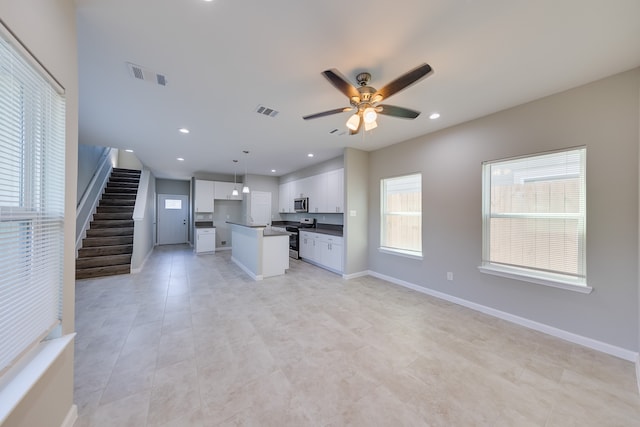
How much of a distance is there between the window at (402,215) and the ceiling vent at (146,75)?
3.81 m

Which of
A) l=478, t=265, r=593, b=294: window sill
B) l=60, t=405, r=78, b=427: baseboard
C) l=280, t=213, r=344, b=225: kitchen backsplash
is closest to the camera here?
l=60, t=405, r=78, b=427: baseboard

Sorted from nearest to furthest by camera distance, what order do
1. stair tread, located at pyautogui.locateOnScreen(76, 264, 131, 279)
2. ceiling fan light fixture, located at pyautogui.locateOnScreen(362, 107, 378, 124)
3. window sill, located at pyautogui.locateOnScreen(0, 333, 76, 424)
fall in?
window sill, located at pyautogui.locateOnScreen(0, 333, 76, 424) → ceiling fan light fixture, located at pyautogui.locateOnScreen(362, 107, 378, 124) → stair tread, located at pyautogui.locateOnScreen(76, 264, 131, 279)

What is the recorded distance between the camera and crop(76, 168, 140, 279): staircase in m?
4.70

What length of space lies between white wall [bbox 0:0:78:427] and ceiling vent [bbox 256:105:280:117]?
1705mm

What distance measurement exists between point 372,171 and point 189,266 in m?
4.94

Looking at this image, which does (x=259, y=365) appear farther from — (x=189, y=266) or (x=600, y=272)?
(x=189, y=266)

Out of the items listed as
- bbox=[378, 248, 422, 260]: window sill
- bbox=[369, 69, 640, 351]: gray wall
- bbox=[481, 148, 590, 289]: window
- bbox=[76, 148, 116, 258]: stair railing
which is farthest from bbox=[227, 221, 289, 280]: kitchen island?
bbox=[481, 148, 590, 289]: window

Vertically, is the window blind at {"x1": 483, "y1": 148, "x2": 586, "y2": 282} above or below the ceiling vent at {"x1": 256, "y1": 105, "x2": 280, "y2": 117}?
below

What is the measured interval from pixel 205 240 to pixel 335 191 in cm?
458

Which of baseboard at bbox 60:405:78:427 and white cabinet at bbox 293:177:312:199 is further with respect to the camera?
white cabinet at bbox 293:177:312:199

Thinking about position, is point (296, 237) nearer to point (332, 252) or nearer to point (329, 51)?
point (332, 252)

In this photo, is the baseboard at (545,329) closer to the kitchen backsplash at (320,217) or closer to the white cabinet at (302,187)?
the kitchen backsplash at (320,217)

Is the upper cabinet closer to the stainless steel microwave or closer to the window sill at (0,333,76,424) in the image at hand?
the stainless steel microwave

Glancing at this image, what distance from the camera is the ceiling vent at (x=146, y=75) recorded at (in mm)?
2148
